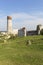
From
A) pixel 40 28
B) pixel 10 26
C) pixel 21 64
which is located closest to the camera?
pixel 21 64

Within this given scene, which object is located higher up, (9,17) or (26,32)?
(9,17)

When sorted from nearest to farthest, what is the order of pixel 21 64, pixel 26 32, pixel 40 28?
pixel 21 64 → pixel 40 28 → pixel 26 32

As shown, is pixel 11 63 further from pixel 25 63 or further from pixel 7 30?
pixel 7 30

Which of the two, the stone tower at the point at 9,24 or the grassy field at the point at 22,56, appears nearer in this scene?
the grassy field at the point at 22,56

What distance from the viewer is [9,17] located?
104125 millimetres

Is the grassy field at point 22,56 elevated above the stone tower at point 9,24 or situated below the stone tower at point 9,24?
below

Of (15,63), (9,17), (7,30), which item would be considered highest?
(9,17)

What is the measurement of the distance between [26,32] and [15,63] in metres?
92.9

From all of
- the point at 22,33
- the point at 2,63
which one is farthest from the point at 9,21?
the point at 2,63

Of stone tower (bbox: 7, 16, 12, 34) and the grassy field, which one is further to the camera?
stone tower (bbox: 7, 16, 12, 34)

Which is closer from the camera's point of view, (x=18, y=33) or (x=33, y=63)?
(x=33, y=63)

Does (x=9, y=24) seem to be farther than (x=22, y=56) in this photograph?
Yes

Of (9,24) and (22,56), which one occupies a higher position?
(9,24)

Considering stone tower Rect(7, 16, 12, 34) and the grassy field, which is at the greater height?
stone tower Rect(7, 16, 12, 34)
